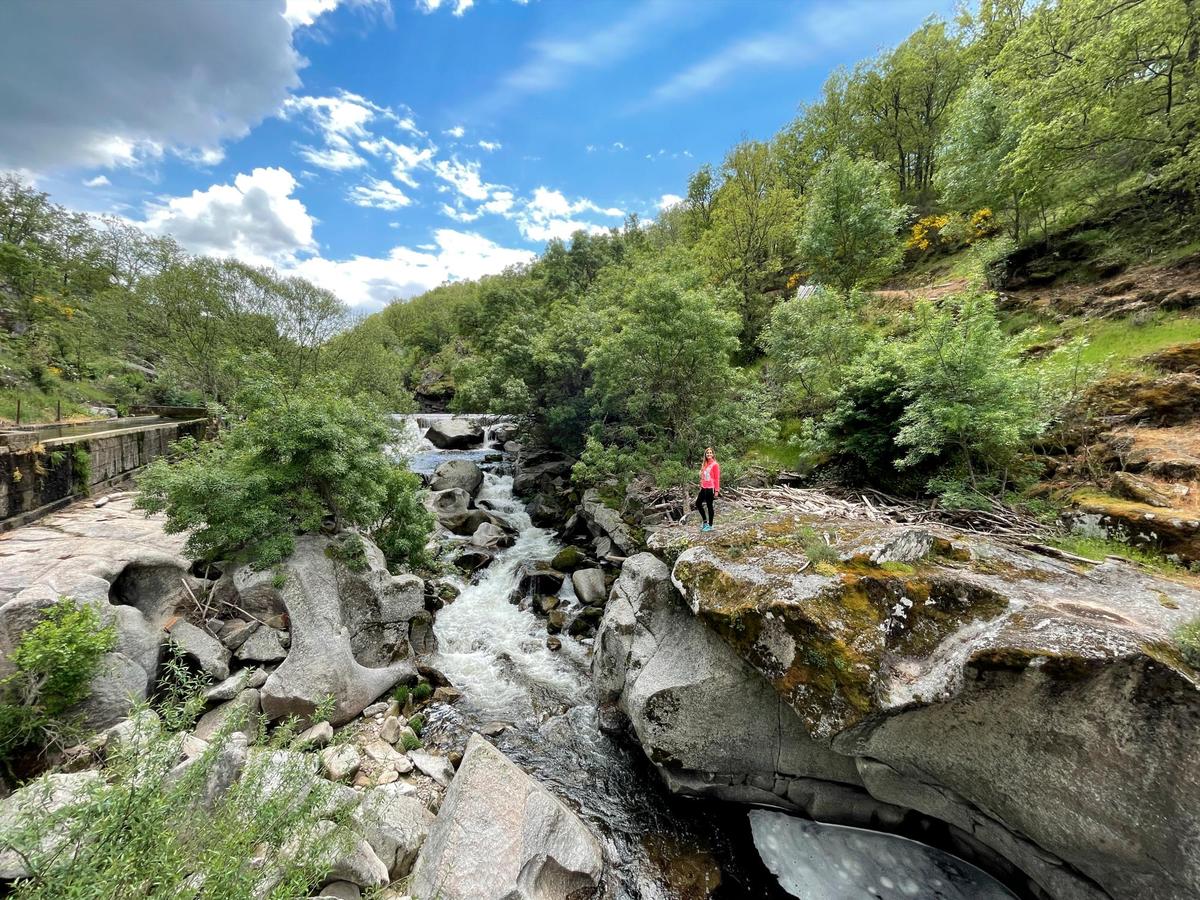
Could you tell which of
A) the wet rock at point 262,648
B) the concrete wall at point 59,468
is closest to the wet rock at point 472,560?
the wet rock at point 262,648

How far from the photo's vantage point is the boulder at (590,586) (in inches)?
523

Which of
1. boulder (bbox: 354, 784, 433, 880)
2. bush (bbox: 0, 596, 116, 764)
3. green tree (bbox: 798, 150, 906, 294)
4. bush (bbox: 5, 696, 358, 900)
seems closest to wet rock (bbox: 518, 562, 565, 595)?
boulder (bbox: 354, 784, 433, 880)

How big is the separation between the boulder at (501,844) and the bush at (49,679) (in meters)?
5.34

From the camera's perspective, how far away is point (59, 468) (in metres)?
10.8

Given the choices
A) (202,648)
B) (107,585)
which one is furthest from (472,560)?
(107,585)

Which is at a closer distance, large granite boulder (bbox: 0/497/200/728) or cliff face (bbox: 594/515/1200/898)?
cliff face (bbox: 594/515/1200/898)

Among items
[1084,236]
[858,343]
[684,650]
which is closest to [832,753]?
[684,650]

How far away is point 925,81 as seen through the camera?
31.2 metres

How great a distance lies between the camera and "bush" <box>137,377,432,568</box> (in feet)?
28.1

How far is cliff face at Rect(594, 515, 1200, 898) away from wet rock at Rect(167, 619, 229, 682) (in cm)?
775

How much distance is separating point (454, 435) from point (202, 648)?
2482 cm

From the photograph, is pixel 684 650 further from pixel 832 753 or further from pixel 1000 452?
pixel 1000 452

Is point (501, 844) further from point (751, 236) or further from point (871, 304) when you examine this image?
point (751, 236)

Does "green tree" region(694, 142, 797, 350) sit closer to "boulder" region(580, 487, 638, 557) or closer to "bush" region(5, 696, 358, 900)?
"boulder" region(580, 487, 638, 557)
